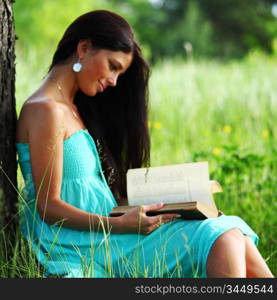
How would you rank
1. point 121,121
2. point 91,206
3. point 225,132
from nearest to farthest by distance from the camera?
point 91,206, point 121,121, point 225,132

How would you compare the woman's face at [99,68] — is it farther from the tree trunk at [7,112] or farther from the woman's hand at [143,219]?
the woman's hand at [143,219]

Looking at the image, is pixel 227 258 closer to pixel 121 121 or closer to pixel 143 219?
pixel 143 219

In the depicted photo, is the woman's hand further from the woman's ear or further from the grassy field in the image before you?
the woman's ear

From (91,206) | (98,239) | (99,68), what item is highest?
(99,68)

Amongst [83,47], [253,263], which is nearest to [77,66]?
[83,47]

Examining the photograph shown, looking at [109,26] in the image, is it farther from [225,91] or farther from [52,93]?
[225,91]

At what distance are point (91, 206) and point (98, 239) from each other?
20 cm

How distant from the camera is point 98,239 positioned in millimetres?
2693

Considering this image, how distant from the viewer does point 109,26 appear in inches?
112

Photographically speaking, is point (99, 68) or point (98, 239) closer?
point (98, 239)

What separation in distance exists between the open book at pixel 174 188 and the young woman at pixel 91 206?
67 mm

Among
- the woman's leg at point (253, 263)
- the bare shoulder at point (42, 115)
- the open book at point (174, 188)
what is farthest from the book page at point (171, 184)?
the bare shoulder at point (42, 115)

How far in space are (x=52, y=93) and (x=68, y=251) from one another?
0.71m

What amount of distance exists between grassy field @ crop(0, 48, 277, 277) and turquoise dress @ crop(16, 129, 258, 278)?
0.15m
